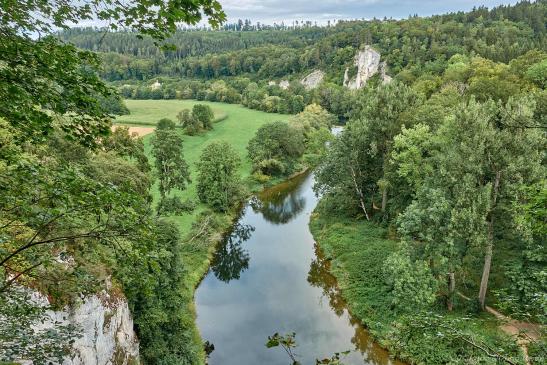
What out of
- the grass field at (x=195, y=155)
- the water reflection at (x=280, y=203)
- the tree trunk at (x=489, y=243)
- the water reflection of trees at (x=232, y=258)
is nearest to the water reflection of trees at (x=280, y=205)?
the water reflection at (x=280, y=203)

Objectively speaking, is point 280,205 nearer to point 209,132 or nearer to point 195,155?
point 195,155

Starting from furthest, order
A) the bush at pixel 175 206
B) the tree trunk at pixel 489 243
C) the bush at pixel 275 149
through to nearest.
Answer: the bush at pixel 275 149 < the bush at pixel 175 206 < the tree trunk at pixel 489 243

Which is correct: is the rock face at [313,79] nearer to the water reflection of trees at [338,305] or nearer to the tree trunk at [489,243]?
the water reflection of trees at [338,305]

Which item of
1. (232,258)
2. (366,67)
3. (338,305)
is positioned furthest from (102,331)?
(366,67)

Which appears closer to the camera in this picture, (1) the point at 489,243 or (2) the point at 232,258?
(1) the point at 489,243

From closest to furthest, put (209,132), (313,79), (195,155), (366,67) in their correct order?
(195,155) → (209,132) → (366,67) → (313,79)

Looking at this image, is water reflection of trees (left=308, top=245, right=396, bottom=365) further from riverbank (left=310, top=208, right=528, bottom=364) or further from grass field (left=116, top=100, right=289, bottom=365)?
grass field (left=116, top=100, right=289, bottom=365)
